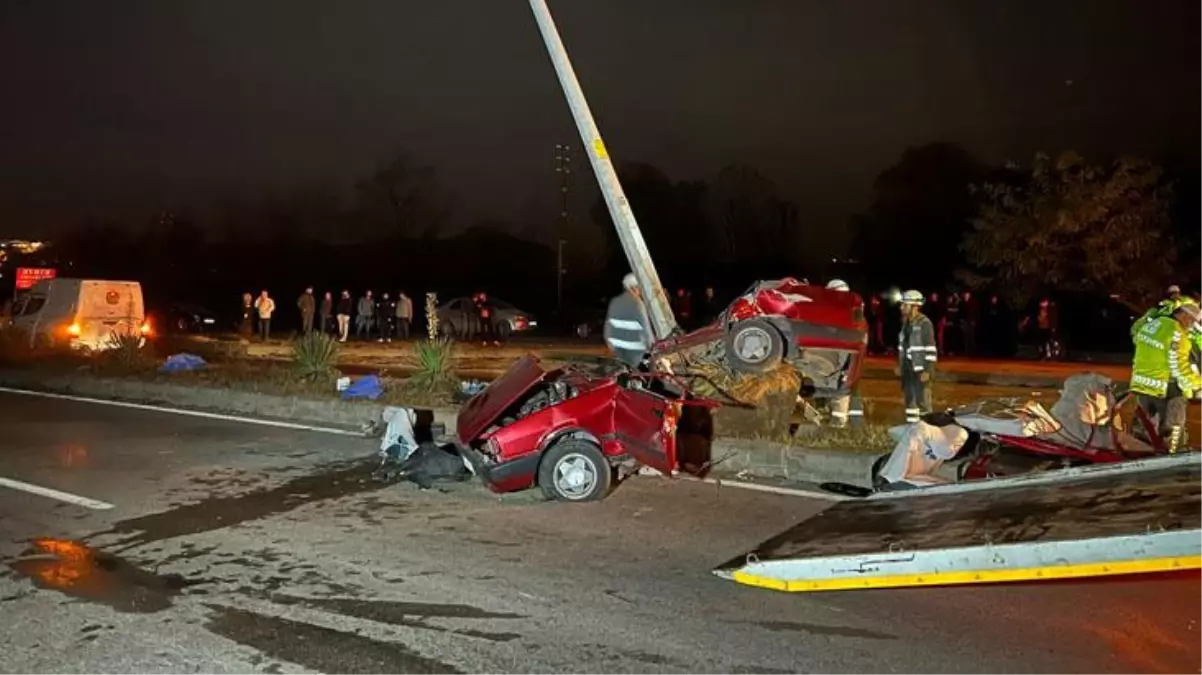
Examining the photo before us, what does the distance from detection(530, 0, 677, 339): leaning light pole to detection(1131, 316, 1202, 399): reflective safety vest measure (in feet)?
16.6

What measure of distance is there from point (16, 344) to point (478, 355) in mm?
9338

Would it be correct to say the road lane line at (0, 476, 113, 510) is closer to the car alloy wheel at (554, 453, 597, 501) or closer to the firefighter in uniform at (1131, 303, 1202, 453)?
the car alloy wheel at (554, 453, 597, 501)

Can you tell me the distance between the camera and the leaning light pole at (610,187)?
1238cm

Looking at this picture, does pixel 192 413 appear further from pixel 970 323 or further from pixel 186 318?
pixel 186 318

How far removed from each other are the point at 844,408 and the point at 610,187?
A: 4108 mm

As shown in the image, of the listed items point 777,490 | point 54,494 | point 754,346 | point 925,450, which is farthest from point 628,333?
point 54,494

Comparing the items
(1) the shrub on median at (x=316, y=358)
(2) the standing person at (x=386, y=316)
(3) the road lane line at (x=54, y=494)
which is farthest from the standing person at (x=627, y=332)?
(2) the standing person at (x=386, y=316)

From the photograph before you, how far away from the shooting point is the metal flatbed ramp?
4652 mm

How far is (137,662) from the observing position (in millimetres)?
4621

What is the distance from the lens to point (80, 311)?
20938 mm

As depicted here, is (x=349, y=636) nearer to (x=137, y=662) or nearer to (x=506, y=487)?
(x=137, y=662)

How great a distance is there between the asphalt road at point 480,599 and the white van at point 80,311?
1398 cm

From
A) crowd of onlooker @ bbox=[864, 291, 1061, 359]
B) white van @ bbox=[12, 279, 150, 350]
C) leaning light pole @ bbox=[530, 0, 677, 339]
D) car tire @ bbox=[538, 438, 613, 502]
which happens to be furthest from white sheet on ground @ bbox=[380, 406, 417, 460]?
crowd of onlooker @ bbox=[864, 291, 1061, 359]

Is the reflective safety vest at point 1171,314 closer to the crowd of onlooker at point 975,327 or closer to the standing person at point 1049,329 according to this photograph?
the standing person at point 1049,329
